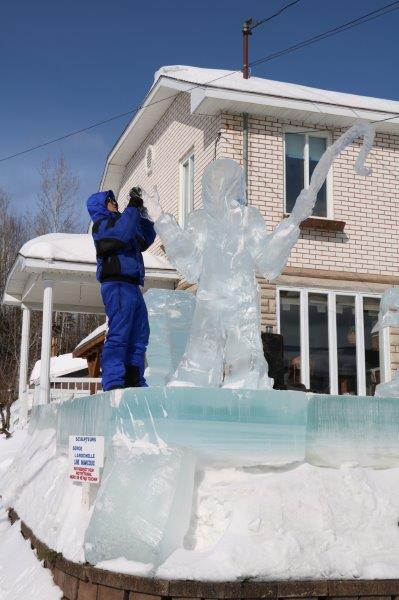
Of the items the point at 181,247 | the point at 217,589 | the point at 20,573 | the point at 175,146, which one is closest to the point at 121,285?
the point at 181,247

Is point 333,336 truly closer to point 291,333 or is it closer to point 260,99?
point 291,333

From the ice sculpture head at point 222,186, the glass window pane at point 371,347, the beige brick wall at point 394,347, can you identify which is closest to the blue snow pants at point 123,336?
the ice sculpture head at point 222,186

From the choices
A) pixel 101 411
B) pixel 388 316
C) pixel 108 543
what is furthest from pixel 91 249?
pixel 108 543

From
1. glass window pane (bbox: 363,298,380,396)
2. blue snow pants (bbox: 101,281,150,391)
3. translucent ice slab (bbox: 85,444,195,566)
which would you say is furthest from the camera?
glass window pane (bbox: 363,298,380,396)

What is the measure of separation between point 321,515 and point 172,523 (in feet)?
2.53

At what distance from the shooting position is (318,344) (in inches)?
436

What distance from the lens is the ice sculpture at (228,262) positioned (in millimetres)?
4703

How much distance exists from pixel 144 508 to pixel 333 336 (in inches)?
310

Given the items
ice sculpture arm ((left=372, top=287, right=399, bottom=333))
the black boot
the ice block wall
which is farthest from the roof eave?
the ice block wall

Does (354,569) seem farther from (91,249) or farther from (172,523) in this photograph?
(91,249)

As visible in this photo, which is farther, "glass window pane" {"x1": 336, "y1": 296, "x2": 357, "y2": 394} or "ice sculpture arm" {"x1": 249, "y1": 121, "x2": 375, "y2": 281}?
"glass window pane" {"x1": 336, "y1": 296, "x2": 357, "y2": 394}

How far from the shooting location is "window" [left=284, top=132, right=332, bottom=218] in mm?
11539

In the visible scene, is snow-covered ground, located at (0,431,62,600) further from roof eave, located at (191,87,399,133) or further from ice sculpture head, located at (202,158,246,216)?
roof eave, located at (191,87,399,133)

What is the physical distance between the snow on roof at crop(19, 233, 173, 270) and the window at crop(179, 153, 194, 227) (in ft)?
4.71
